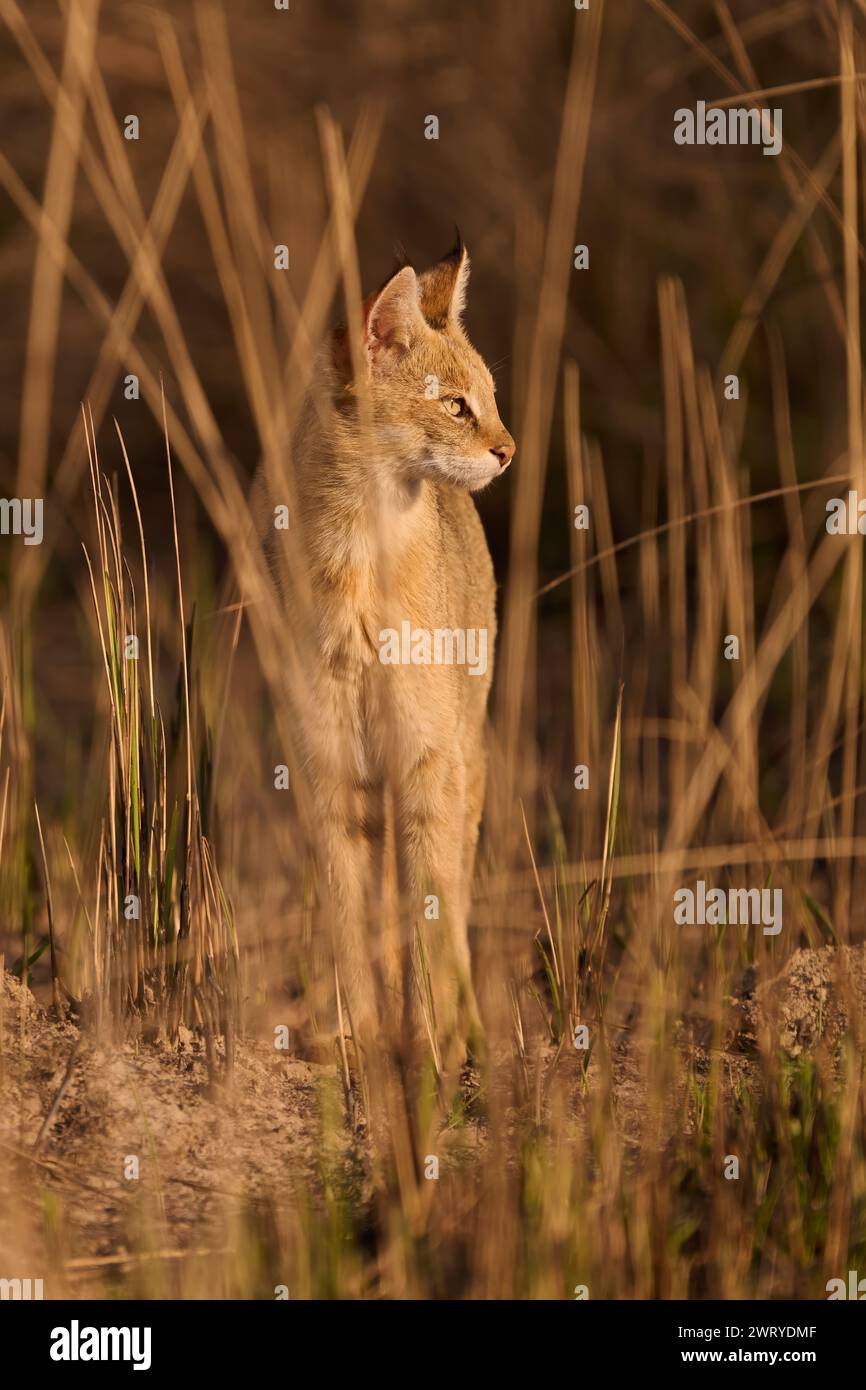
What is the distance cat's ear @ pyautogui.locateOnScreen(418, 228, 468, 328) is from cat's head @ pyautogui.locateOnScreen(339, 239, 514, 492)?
4 cm

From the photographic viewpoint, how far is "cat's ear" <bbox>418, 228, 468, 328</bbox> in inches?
167

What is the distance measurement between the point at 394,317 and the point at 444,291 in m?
0.30

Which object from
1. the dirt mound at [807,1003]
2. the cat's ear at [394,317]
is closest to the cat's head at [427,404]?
the cat's ear at [394,317]

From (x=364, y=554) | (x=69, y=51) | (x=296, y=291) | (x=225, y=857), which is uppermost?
(x=296, y=291)

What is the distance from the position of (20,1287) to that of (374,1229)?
73cm

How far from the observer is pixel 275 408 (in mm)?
3648

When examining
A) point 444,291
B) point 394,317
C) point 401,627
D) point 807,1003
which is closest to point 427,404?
point 394,317

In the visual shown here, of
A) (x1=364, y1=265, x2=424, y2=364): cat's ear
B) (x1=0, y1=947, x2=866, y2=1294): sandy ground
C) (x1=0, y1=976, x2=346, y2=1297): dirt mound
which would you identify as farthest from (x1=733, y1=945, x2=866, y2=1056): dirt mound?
(x1=364, y1=265, x2=424, y2=364): cat's ear

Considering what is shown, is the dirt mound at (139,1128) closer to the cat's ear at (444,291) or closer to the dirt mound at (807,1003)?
the dirt mound at (807,1003)

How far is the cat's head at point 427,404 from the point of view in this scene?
4.02 metres

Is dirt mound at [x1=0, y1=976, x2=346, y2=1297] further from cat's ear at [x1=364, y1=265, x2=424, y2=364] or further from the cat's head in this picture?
cat's ear at [x1=364, y1=265, x2=424, y2=364]

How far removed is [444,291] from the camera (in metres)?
4.25

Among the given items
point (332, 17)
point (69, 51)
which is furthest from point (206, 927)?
A: point (332, 17)

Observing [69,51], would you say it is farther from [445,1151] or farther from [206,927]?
[445,1151]
